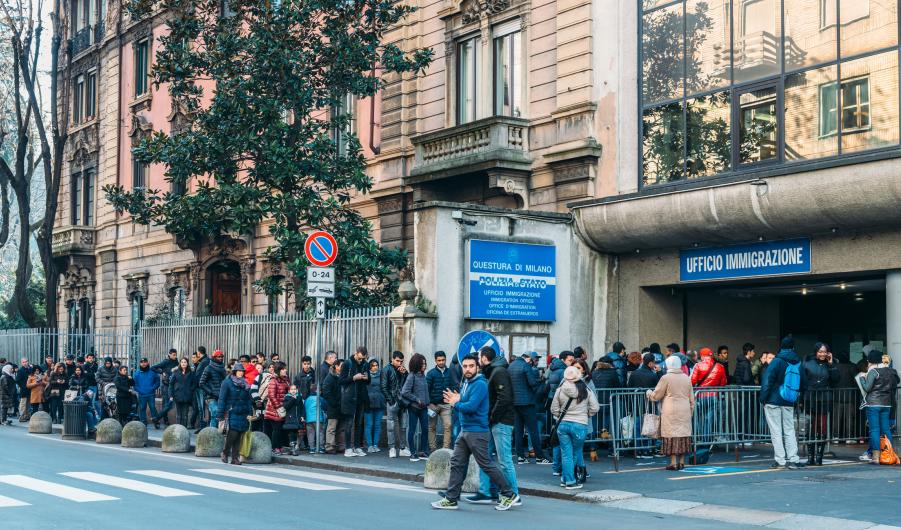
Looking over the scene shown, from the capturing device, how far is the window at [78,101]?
1718 inches

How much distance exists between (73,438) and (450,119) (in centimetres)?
1083

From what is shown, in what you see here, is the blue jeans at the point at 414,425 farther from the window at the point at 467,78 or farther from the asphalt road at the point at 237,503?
the window at the point at 467,78

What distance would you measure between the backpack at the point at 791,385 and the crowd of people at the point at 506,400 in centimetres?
1

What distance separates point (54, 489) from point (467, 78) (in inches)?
581

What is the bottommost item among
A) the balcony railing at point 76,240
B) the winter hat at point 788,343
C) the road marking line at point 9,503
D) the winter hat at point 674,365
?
the road marking line at point 9,503

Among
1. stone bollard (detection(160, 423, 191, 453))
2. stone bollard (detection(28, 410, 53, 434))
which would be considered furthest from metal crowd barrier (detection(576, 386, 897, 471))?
stone bollard (detection(28, 410, 53, 434))

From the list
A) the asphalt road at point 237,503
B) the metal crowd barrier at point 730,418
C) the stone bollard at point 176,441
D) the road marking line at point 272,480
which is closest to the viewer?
the asphalt road at point 237,503

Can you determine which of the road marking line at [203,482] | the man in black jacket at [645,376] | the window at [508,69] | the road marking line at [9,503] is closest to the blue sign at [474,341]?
the man in black jacket at [645,376]

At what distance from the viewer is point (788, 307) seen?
25.2 meters

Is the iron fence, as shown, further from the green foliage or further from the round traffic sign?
the round traffic sign

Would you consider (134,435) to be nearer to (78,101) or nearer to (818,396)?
(818,396)

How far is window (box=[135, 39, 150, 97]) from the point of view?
3900 cm

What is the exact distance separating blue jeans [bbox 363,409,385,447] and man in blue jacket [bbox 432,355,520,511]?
268 inches

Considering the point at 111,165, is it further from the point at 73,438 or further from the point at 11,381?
the point at 73,438
